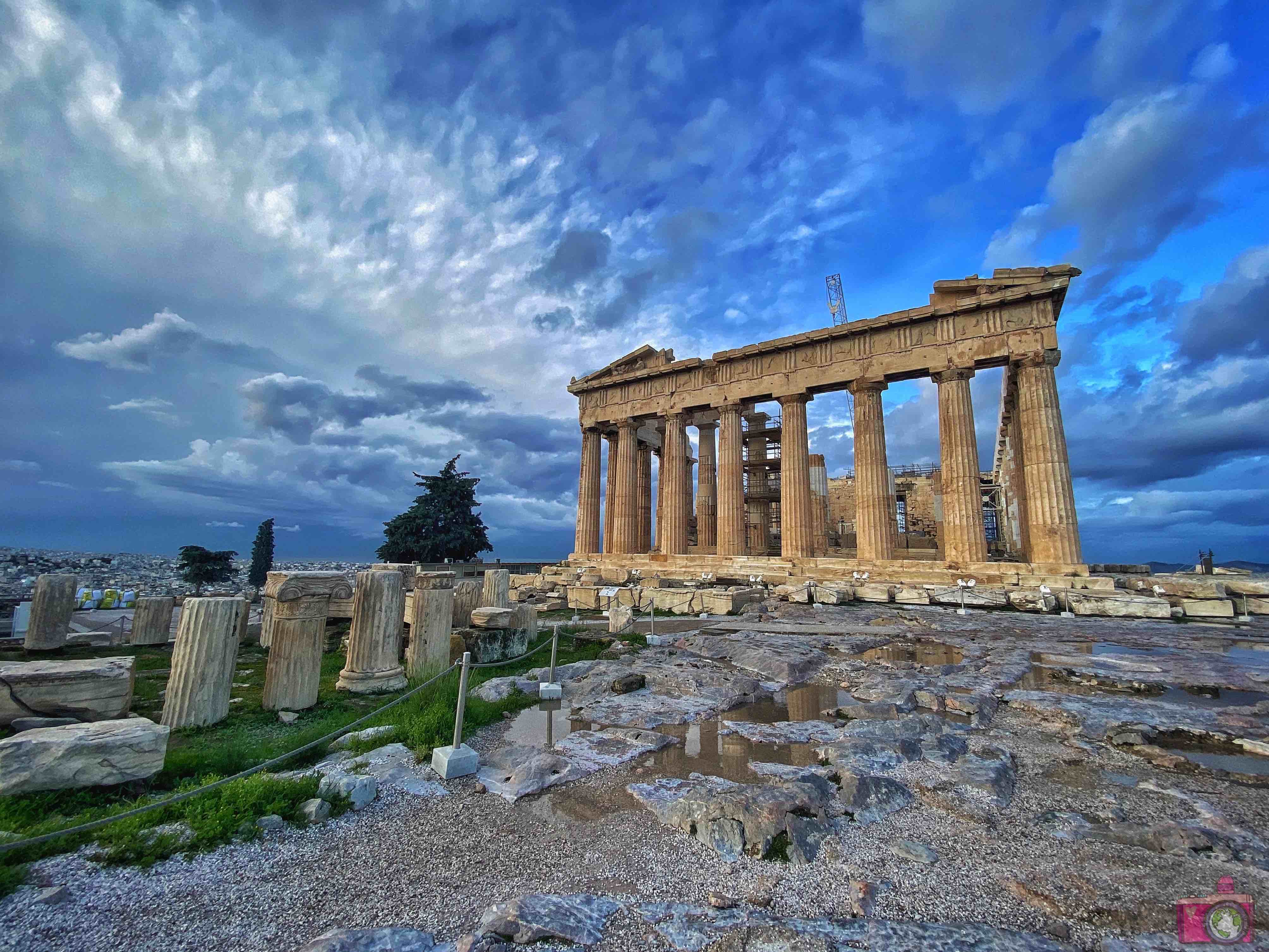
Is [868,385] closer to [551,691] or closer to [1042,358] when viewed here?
[1042,358]

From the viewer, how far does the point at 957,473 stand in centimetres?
2112

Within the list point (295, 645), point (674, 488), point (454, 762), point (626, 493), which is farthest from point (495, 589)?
point (626, 493)

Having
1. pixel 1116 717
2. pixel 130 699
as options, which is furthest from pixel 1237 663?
pixel 130 699

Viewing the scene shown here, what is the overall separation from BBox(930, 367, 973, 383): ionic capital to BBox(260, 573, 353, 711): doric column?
22802 millimetres

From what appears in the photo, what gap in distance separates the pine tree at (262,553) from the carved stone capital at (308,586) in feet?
128

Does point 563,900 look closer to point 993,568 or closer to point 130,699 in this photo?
point 130,699

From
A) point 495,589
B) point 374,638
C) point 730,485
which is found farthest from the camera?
point 730,485

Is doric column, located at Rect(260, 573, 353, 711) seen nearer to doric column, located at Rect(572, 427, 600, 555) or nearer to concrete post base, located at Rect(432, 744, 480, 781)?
concrete post base, located at Rect(432, 744, 480, 781)

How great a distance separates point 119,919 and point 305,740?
277 centimetres

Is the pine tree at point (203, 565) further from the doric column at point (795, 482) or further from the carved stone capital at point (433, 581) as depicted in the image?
the doric column at point (795, 482)

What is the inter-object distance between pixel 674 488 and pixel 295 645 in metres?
22.6

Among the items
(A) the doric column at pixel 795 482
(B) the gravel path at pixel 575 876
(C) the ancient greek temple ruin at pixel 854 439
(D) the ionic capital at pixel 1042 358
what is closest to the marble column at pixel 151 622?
(B) the gravel path at pixel 575 876

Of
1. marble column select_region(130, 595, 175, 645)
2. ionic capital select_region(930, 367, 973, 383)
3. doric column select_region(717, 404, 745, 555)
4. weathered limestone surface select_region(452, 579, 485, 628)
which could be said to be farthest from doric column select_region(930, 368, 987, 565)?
marble column select_region(130, 595, 175, 645)

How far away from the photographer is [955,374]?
21.4m
